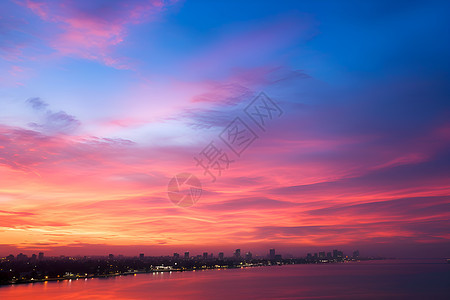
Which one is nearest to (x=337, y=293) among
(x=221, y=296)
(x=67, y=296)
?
(x=221, y=296)

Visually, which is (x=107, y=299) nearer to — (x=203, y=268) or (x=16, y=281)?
(x=16, y=281)

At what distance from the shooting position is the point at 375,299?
149ft

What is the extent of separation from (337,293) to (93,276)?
192 ft

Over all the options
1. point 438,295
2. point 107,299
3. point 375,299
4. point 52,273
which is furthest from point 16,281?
point 438,295

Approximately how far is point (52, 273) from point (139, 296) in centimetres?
3875

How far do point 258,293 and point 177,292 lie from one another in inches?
491

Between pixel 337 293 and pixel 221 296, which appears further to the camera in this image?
pixel 337 293

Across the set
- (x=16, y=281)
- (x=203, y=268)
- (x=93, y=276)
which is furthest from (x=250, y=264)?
(x=16, y=281)

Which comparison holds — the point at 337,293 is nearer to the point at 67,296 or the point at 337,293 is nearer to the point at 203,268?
the point at 67,296

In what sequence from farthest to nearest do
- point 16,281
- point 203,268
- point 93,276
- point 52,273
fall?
point 203,268
point 93,276
point 52,273
point 16,281

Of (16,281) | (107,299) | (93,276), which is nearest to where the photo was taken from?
(107,299)

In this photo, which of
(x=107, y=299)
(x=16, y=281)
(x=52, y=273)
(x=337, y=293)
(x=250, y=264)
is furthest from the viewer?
(x=250, y=264)

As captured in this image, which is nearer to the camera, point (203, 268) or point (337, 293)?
point (337, 293)

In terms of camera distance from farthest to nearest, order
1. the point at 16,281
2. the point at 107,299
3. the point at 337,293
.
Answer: the point at 16,281
the point at 337,293
the point at 107,299
